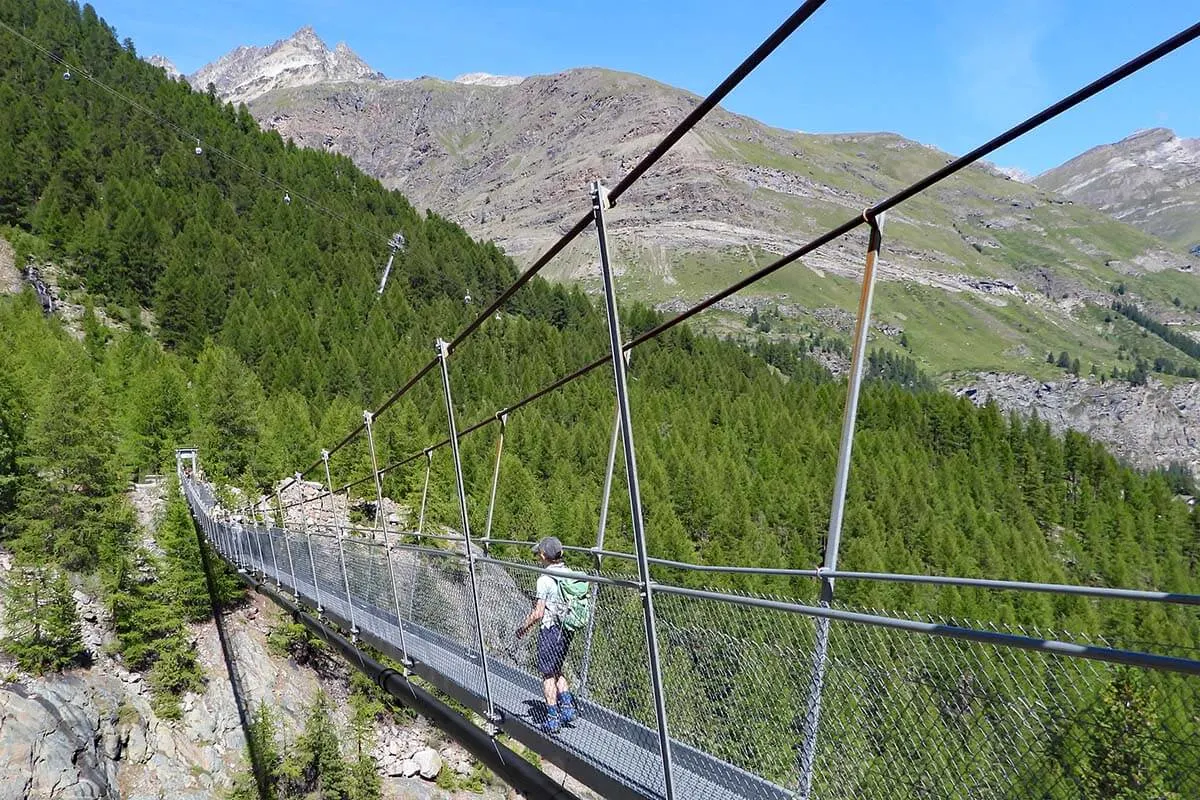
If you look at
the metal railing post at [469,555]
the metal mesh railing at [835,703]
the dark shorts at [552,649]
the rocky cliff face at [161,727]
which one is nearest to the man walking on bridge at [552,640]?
the dark shorts at [552,649]

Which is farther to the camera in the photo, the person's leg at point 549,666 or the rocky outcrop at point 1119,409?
the rocky outcrop at point 1119,409

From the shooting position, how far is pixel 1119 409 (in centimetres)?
14650

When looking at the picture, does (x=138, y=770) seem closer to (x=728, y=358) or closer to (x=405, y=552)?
(x=405, y=552)

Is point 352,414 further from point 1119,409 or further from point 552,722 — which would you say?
point 1119,409

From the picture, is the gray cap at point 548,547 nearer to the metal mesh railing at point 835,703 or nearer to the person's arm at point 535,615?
the metal mesh railing at point 835,703

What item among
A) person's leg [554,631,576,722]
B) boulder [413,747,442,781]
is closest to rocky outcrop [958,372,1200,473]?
boulder [413,747,442,781]

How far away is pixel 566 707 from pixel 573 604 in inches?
18.7

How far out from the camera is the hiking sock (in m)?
3.62

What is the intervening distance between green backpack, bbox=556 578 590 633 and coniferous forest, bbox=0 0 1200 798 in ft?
7.79

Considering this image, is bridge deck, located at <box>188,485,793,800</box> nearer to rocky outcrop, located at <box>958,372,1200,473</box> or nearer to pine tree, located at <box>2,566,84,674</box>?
pine tree, located at <box>2,566,84,674</box>

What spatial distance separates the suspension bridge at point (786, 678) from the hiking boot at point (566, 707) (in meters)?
0.10

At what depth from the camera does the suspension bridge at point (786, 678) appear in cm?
174

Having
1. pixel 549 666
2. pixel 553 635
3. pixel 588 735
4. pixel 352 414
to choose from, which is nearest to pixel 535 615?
pixel 553 635

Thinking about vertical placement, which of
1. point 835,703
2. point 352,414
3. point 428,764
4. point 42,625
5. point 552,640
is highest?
point 835,703
